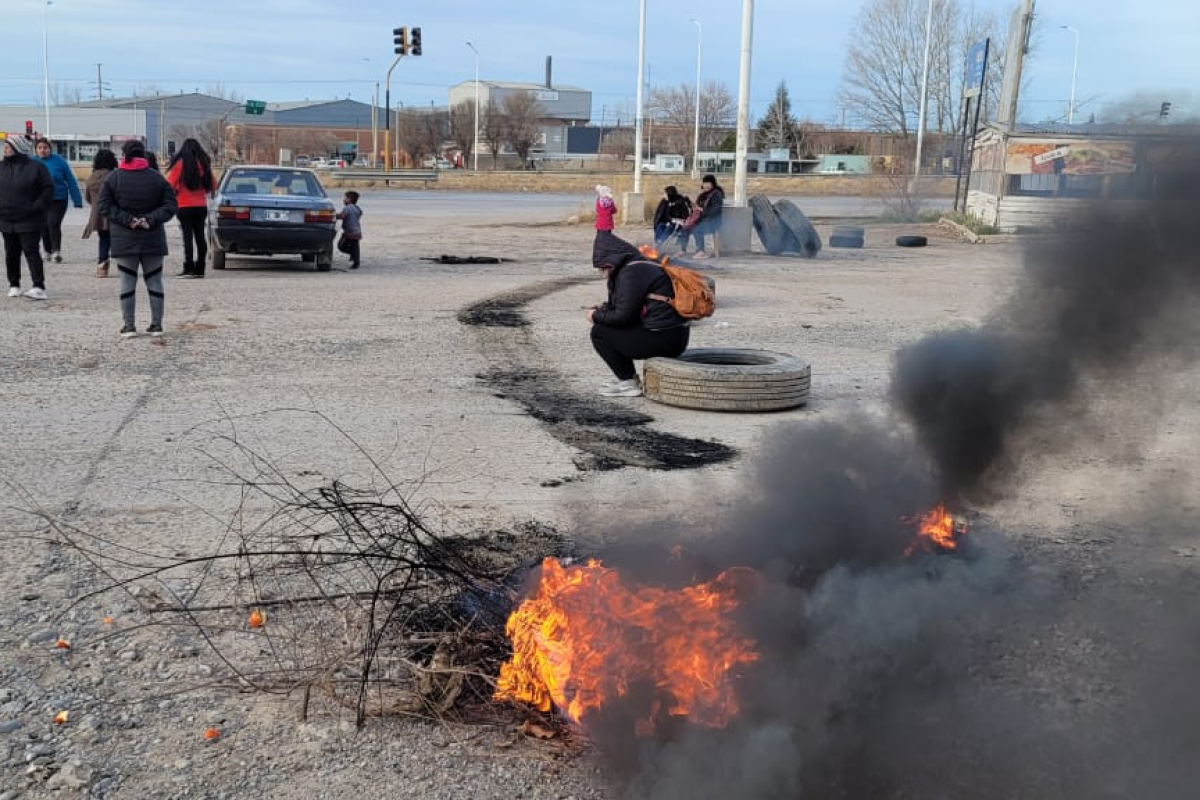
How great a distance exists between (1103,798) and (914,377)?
2.22 m

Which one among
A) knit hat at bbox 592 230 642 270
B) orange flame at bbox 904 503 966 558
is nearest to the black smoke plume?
orange flame at bbox 904 503 966 558

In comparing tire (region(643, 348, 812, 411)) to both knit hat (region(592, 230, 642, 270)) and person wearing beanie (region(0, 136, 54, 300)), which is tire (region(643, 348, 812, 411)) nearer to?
knit hat (region(592, 230, 642, 270))

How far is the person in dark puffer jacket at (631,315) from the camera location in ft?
26.6

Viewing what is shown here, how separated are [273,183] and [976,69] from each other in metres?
23.0

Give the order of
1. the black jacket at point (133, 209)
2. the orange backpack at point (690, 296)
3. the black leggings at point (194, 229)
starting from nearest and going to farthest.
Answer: the orange backpack at point (690, 296) < the black jacket at point (133, 209) < the black leggings at point (194, 229)

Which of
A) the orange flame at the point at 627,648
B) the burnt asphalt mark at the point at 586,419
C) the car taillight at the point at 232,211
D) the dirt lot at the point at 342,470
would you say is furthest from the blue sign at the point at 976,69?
the orange flame at the point at 627,648

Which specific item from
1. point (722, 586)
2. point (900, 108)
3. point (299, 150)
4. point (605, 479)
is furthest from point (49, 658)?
point (299, 150)

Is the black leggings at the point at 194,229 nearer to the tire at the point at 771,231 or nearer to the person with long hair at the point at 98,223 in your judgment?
the person with long hair at the point at 98,223

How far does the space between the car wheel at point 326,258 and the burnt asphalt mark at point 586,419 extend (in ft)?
19.4

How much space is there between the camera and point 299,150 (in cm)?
9225

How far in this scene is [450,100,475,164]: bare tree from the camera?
8969 cm

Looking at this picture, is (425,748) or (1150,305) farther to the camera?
(1150,305)

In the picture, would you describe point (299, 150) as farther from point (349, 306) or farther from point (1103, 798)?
point (1103, 798)

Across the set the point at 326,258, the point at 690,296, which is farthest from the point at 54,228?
the point at 690,296
